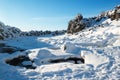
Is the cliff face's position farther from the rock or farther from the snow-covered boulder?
the snow-covered boulder

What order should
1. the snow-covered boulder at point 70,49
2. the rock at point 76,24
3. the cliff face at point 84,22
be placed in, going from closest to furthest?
the snow-covered boulder at point 70,49, the cliff face at point 84,22, the rock at point 76,24

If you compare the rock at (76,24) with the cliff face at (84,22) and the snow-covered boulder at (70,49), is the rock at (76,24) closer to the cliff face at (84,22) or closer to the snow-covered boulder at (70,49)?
the cliff face at (84,22)

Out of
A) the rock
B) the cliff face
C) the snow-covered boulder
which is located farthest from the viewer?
the rock

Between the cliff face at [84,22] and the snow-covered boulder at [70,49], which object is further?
the cliff face at [84,22]

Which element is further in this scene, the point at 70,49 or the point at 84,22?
the point at 84,22

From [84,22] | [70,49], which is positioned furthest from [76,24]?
[70,49]

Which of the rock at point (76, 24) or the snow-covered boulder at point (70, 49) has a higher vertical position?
the rock at point (76, 24)

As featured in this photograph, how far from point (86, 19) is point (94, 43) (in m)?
52.3

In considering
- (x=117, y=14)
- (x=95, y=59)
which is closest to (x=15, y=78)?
(x=95, y=59)

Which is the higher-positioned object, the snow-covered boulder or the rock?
the rock

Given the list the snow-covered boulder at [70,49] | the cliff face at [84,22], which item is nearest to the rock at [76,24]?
the cliff face at [84,22]

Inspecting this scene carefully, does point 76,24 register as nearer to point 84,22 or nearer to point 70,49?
point 84,22

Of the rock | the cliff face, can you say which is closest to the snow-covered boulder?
the cliff face

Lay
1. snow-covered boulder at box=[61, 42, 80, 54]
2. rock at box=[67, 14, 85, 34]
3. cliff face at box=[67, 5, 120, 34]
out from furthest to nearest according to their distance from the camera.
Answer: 1. rock at box=[67, 14, 85, 34]
2. cliff face at box=[67, 5, 120, 34]
3. snow-covered boulder at box=[61, 42, 80, 54]
